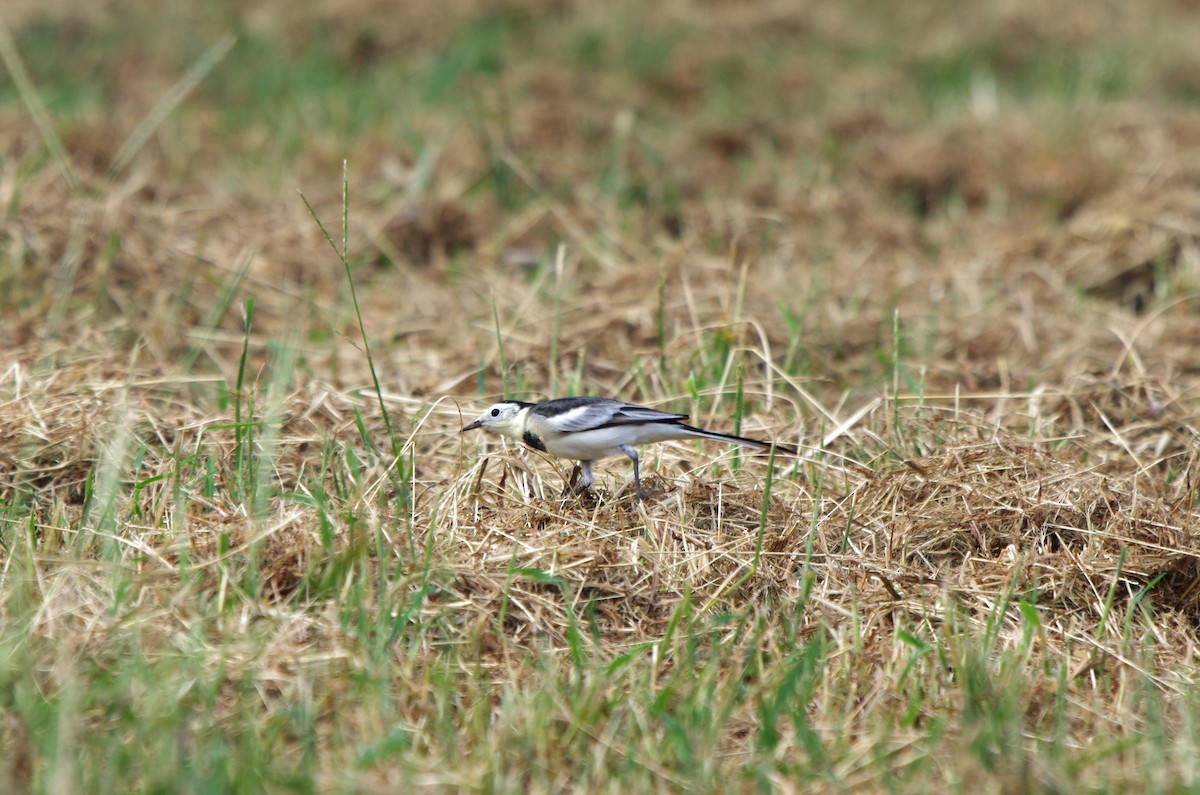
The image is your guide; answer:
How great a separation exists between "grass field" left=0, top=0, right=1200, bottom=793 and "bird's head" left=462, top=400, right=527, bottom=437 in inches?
5.3

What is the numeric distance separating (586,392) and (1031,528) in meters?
1.78

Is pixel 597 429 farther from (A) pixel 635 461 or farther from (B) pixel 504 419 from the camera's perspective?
(B) pixel 504 419

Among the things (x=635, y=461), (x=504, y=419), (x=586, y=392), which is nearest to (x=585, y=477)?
(x=635, y=461)

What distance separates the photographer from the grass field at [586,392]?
2.79 meters

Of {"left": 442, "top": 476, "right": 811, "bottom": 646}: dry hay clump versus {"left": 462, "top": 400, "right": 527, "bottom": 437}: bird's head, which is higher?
{"left": 462, "top": 400, "right": 527, "bottom": 437}: bird's head

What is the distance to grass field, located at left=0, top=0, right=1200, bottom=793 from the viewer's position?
279 centimetres

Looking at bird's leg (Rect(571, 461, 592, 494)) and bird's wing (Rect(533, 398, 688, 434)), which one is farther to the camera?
bird's leg (Rect(571, 461, 592, 494))

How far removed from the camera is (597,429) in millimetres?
3461

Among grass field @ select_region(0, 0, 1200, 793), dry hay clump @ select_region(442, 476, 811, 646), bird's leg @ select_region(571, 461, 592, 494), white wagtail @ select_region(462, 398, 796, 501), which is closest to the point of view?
grass field @ select_region(0, 0, 1200, 793)

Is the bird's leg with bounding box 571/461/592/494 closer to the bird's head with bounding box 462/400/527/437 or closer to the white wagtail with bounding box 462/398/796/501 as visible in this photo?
the white wagtail with bounding box 462/398/796/501

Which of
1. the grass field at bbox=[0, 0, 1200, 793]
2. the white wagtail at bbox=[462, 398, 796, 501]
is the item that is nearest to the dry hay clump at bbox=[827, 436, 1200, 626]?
the grass field at bbox=[0, 0, 1200, 793]

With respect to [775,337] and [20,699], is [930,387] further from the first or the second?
[20,699]

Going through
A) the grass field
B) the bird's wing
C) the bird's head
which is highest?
the bird's wing

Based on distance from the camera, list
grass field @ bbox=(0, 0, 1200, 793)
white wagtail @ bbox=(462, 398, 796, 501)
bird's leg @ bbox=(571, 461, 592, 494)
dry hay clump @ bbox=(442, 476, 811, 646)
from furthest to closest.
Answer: bird's leg @ bbox=(571, 461, 592, 494), white wagtail @ bbox=(462, 398, 796, 501), dry hay clump @ bbox=(442, 476, 811, 646), grass field @ bbox=(0, 0, 1200, 793)
